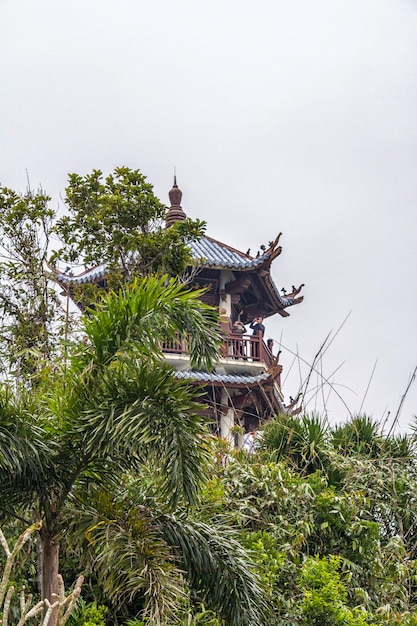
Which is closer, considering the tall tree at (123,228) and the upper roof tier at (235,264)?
the tall tree at (123,228)

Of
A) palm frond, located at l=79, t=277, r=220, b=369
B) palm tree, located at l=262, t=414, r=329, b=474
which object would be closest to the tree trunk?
palm frond, located at l=79, t=277, r=220, b=369

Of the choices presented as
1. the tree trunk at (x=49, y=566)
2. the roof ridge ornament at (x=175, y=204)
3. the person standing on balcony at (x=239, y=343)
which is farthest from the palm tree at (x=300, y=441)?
the roof ridge ornament at (x=175, y=204)

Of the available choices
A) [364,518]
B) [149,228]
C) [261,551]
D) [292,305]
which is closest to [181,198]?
[292,305]

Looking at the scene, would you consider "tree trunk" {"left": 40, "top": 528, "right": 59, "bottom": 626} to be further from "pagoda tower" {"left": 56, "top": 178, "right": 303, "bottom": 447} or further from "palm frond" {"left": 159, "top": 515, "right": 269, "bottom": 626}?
"pagoda tower" {"left": 56, "top": 178, "right": 303, "bottom": 447}

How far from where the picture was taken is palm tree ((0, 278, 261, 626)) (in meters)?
5.52

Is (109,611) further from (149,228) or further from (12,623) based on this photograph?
(149,228)

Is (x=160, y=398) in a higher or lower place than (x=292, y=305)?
lower

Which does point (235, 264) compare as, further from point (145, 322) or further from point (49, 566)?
point (49, 566)

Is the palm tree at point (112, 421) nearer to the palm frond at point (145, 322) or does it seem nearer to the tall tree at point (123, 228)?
the palm frond at point (145, 322)

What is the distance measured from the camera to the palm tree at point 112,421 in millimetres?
5520

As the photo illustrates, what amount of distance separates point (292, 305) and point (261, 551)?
9980mm

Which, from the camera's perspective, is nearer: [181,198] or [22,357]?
[22,357]

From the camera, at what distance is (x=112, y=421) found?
5.56 m

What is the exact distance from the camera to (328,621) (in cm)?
693
